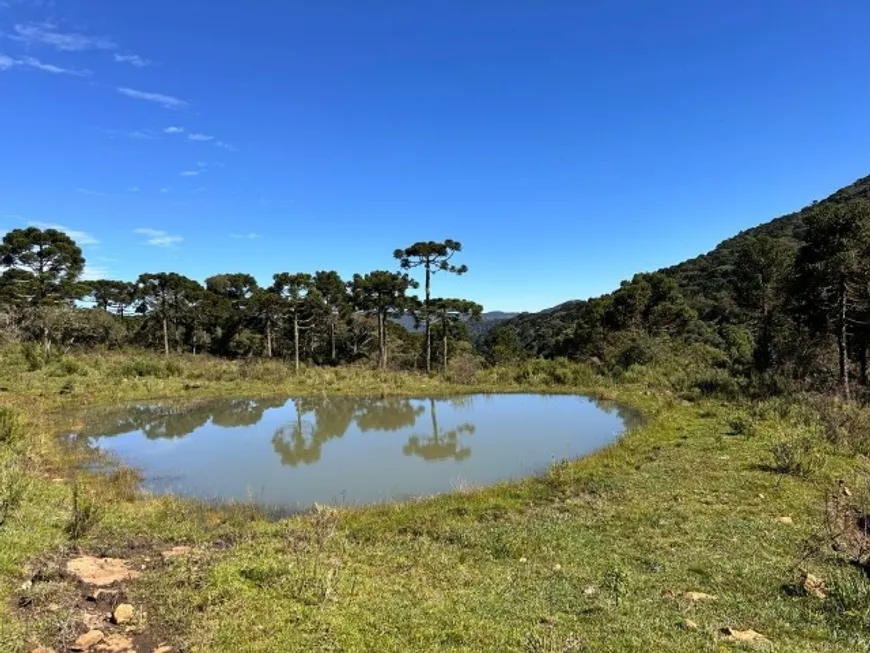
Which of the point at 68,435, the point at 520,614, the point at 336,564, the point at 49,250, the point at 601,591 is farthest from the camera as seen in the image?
the point at 49,250

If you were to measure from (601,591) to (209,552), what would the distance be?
3.88 metres

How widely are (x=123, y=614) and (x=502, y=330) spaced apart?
180 feet

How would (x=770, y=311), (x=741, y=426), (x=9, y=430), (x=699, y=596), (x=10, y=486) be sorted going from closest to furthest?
(x=699, y=596)
(x=10, y=486)
(x=9, y=430)
(x=741, y=426)
(x=770, y=311)

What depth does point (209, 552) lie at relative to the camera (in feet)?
18.9

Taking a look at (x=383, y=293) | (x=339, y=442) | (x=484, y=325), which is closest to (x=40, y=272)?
(x=383, y=293)

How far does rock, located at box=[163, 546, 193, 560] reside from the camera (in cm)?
564

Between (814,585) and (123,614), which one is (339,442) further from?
(814,585)

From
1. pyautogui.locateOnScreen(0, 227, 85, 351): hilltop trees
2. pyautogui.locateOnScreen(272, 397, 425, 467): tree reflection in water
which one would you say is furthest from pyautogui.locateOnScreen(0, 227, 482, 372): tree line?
pyautogui.locateOnScreen(272, 397, 425, 467): tree reflection in water

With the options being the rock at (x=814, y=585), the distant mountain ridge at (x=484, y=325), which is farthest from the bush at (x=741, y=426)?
the distant mountain ridge at (x=484, y=325)

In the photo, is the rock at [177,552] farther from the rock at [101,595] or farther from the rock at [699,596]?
the rock at [699,596]

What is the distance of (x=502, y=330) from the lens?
58.1m

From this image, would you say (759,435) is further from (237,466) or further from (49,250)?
(49,250)

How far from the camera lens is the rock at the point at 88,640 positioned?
3744 mm

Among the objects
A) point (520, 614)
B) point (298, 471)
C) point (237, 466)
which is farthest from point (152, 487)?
point (520, 614)
